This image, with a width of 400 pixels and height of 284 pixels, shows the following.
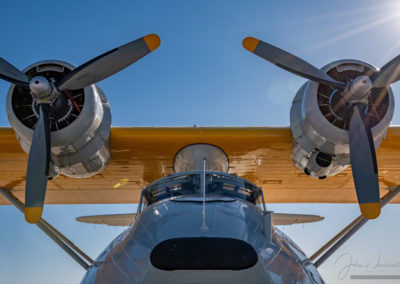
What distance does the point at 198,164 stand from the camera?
25.7ft

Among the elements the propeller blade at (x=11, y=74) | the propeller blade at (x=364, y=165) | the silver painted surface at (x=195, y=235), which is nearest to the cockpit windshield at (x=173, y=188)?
the silver painted surface at (x=195, y=235)

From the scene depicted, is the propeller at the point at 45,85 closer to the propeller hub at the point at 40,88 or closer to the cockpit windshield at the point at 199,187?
the propeller hub at the point at 40,88

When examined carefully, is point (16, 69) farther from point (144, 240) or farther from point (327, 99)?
point (327, 99)

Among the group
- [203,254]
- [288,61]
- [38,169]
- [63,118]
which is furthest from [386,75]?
[38,169]

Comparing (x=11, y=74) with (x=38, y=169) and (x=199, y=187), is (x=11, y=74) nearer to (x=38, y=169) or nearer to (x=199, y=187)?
(x=38, y=169)

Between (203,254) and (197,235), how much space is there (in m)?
0.29

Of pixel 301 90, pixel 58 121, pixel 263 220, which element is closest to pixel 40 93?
pixel 58 121

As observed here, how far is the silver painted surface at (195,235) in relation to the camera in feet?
9.89

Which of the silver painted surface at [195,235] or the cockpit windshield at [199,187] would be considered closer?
the silver painted surface at [195,235]

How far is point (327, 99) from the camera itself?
6.74m

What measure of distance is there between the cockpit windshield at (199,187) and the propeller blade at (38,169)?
5.93 ft

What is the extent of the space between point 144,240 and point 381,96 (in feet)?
17.0

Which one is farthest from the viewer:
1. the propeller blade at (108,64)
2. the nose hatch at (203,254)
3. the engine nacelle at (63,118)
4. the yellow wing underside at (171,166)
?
the yellow wing underside at (171,166)

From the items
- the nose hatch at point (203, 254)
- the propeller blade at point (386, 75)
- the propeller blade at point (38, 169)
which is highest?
the propeller blade at point (386, 75)
